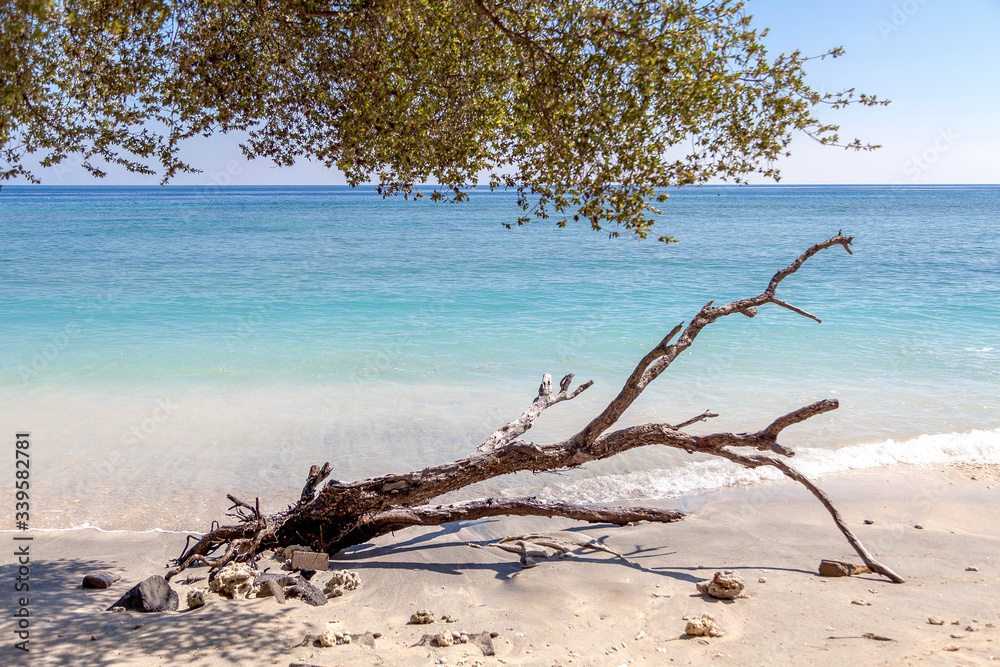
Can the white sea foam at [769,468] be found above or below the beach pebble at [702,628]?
below

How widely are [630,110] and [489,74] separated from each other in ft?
3.99

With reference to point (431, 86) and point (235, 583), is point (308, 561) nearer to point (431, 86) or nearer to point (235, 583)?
point (235, 583)

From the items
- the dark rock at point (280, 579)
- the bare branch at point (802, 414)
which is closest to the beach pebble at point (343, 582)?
the dark rock at point (280, 579)

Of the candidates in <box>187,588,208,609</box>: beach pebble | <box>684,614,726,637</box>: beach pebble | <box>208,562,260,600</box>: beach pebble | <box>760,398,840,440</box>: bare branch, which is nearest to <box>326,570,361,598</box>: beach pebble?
<box>208,562,260,600</box>: beach pebble

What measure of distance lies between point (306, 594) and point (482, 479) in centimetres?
159

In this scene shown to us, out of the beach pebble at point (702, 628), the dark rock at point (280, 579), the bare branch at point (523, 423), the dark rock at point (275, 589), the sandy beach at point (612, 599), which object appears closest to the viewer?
the sandy beach at point (612, 599)

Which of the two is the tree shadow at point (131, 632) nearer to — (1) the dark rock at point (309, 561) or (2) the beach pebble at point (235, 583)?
(2) the beach pebble at point (235, 583)

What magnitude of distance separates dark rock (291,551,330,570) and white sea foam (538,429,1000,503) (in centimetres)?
263

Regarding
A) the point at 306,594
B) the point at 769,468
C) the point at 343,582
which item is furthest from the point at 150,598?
the point at 769,468

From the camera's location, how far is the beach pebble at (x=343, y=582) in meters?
4.90

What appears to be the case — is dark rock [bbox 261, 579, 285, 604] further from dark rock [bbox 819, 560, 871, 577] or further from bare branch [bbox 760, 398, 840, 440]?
dark rock [bbox 819, 560, 871, 577]

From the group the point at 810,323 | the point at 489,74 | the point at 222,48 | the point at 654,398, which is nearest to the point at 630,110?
the point at 489,74

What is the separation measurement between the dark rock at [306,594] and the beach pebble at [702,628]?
251 centimetres

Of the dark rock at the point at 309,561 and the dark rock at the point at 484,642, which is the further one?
the dark rock at the point at 309,561
